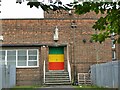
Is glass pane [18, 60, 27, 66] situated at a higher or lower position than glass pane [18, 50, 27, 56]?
lower

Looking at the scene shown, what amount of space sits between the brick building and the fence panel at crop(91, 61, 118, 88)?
2.09 metres

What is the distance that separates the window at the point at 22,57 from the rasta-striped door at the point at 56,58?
1.25 m

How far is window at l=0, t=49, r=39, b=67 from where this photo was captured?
96.8 feet

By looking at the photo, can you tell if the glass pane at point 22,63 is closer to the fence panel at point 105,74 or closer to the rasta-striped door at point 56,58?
the rasta-striped door at point 56,58

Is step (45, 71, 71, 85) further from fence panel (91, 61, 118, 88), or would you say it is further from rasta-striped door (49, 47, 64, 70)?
fence panel (91, 61, 118, 88)

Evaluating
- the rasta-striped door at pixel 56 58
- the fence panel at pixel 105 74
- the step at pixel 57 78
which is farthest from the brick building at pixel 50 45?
the fence panel at pixel 105 74

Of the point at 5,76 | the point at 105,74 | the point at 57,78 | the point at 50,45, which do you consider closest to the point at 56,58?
the point at 50,45

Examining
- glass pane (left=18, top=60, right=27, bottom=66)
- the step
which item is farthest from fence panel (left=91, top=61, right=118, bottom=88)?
glass pane (left=18, top=60, right=27, bottom=66)

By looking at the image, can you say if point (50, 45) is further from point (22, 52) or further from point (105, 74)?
point (105, 74)

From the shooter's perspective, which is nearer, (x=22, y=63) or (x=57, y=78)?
(x=57, y=78)

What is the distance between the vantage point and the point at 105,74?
74.4ft

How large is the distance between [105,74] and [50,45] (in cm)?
775

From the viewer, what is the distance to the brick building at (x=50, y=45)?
29.3m

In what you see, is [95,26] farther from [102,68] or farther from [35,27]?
[35,27]
